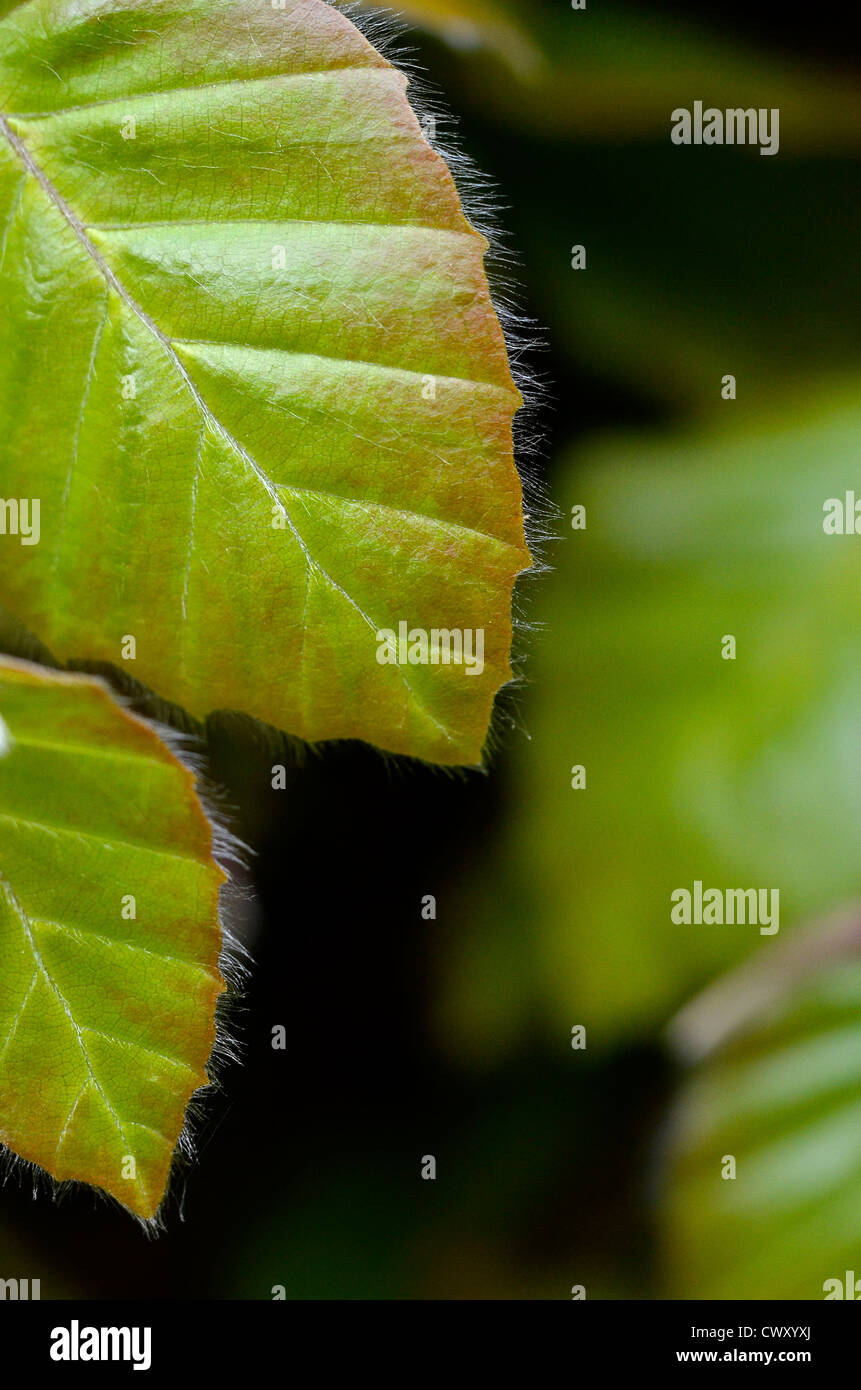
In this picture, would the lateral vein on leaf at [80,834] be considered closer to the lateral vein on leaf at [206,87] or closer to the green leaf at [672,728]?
the lateral vein on leaf at [206,87]

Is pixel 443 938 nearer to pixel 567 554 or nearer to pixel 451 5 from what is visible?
pixel 567 554

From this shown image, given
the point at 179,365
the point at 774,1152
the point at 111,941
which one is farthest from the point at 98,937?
the point at 774,1152

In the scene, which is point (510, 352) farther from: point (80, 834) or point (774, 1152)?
point (774, 1152)

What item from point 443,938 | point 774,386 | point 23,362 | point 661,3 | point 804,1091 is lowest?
point 804,1091

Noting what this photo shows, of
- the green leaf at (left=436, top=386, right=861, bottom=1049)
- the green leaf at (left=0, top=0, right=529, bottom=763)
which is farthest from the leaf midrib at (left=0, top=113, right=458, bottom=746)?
the green leaf at (left=436, top=386, right=861, bottom=1049)

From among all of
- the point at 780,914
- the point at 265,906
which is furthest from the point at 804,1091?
the point at 265,906

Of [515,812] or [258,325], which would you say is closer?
[258,325]
